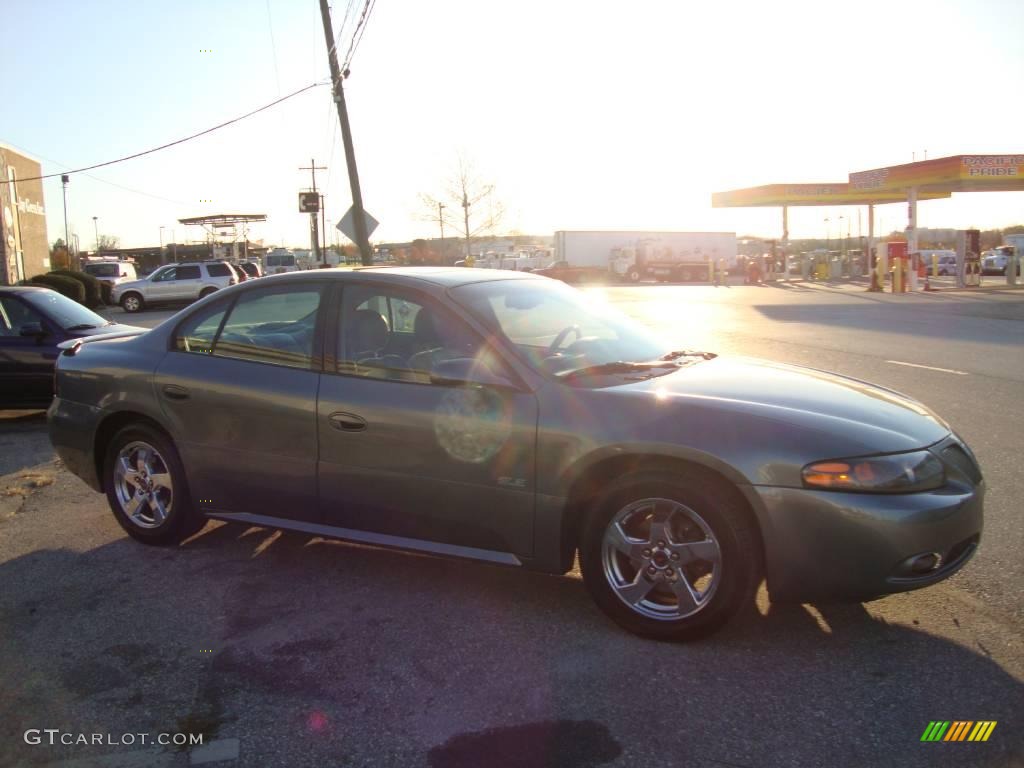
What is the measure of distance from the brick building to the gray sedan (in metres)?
34.3

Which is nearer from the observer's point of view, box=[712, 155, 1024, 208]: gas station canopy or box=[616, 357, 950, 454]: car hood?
box=[616, 357, 950, 454]: car hood

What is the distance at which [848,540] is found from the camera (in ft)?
11.3

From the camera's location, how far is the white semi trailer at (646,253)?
181 feet

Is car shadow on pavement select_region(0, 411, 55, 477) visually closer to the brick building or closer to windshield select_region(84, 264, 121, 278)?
the brick building

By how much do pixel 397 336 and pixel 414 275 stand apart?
1.08ft

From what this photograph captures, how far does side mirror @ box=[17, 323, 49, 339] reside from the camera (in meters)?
9.39

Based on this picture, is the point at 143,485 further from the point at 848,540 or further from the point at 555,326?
the point at 848,540

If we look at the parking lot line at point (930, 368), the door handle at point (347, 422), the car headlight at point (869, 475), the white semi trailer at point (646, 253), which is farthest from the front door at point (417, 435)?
the white semi trailer at point (646, 253)

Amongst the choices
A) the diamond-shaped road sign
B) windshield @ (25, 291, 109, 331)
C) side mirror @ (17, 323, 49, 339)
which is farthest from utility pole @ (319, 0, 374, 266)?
side mirror @ (17, 323, 49, 339)

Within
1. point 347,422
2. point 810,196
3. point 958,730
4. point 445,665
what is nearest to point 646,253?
point 810,196

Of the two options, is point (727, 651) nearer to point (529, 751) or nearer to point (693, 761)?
point (693, 761)

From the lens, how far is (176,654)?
3822 mm
